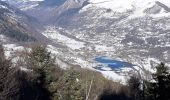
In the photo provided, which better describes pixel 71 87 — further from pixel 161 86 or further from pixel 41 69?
pixel 161 86

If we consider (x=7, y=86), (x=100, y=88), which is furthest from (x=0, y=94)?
(x=100, y=88)

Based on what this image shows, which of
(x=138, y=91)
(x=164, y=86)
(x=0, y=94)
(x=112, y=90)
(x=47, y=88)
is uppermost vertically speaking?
(x=0, y=94)

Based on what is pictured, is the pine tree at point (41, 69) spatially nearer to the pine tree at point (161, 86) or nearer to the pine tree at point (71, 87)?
the pine tree at point (71, 87)

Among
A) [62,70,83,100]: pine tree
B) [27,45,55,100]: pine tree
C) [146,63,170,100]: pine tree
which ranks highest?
[146,63,170,100]: pine tree

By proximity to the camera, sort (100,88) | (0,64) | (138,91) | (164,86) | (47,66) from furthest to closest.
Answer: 1. (100,88)
2. (138,91)
3. (47,66)
4. (164,86)
5. (0,64)

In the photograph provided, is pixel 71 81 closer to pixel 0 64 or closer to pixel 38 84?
pixel 38 84

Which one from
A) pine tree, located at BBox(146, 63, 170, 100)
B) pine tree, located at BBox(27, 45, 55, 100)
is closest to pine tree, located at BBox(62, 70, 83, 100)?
pine tree, located at BBox(27, 45, 55, 100)

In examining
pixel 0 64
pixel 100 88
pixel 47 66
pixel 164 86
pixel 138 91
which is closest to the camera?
pixel 0 64

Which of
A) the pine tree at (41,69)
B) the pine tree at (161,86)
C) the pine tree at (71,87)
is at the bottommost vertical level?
the pine tree at (71,87)

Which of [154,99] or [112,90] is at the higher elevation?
[154,99]

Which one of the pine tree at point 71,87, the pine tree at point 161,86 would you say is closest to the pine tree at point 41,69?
the pine tree at point 71,87

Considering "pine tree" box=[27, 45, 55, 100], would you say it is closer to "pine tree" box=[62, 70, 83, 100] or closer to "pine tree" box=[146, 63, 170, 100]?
"pine tree" box=[62, 70, 83, 100]
